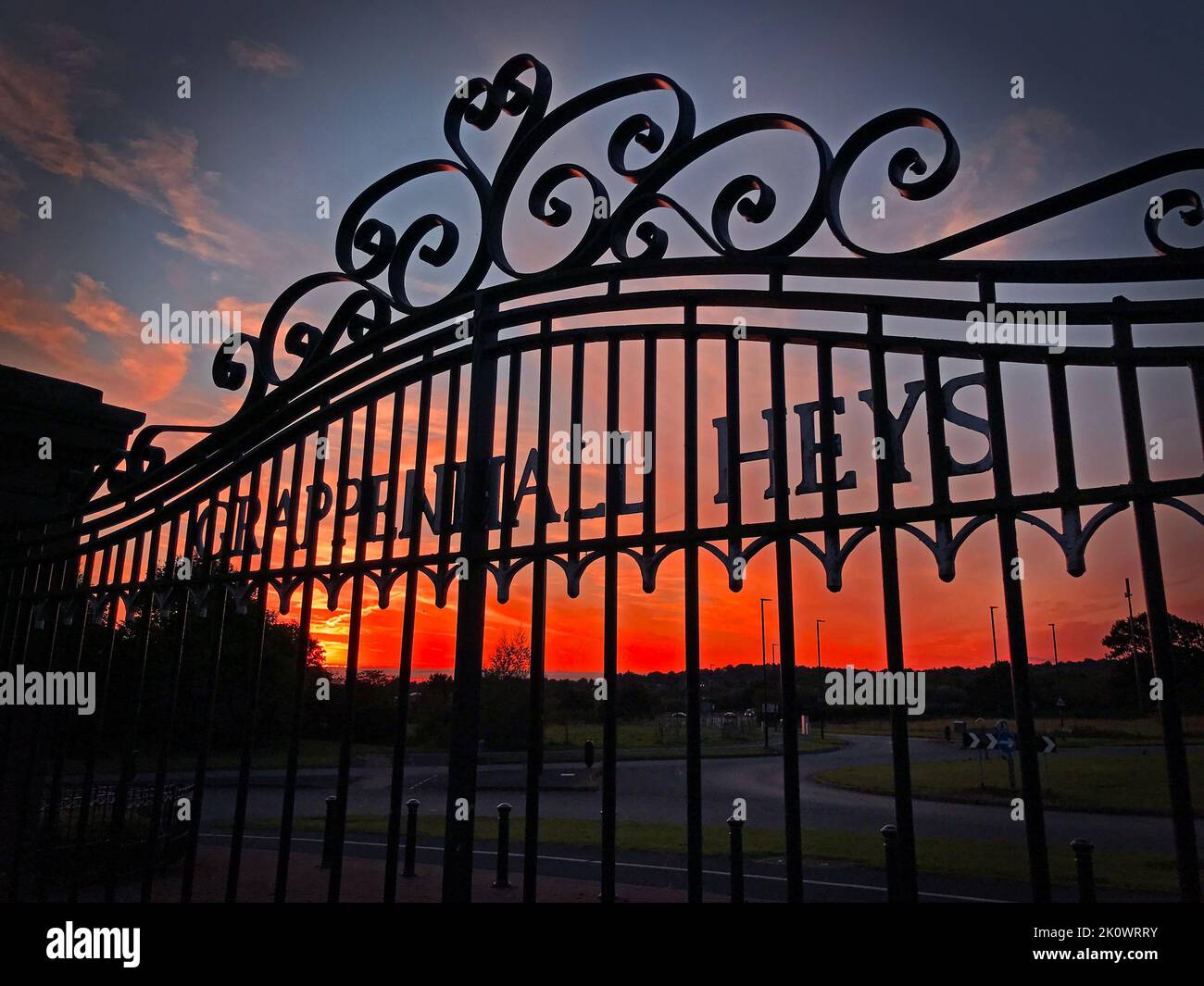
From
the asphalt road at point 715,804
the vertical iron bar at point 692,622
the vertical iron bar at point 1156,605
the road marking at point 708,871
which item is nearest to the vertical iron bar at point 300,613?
the vertical iron bar at point 692,622

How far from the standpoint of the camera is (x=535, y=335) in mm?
3006

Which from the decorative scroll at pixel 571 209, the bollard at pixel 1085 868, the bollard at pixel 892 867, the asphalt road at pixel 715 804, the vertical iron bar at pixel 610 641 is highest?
the decorative scroll at pixel 571 209

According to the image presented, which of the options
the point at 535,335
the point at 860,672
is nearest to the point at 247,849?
the point at 535,335

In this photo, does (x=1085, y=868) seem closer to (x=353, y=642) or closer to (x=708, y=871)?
(x=353, y=642)

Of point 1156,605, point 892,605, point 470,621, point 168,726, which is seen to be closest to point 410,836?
point 168,726

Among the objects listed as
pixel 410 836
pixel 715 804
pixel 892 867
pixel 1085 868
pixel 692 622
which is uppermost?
pixel 692 622

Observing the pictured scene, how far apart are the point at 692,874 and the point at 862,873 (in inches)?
336

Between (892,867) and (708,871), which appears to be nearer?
(892,867)

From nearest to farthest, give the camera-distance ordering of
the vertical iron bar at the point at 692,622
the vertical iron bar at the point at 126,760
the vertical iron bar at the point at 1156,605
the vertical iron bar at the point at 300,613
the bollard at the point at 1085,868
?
1. the vertical iron bar at the point at 1156,605
2. the vertical iron bar at the point at 692,622
3. the vertical iron bar at the point at 300,613
4. the vertical iron bar at the point at 126,760
5. the bollard at the point at 1085,868

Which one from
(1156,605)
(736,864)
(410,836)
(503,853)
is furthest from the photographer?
(503,853)

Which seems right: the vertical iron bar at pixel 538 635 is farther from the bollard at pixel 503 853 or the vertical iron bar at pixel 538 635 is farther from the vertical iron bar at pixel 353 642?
the bollard at pixel 503 853

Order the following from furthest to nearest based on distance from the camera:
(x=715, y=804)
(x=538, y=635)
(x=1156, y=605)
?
(x=715, y=804), (x=538, y=635), (x=1156, y=605)

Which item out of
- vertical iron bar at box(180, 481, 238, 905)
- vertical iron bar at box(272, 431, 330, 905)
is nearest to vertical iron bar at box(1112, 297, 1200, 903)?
vertical iron bar at box(272, 431, 330, 905)
